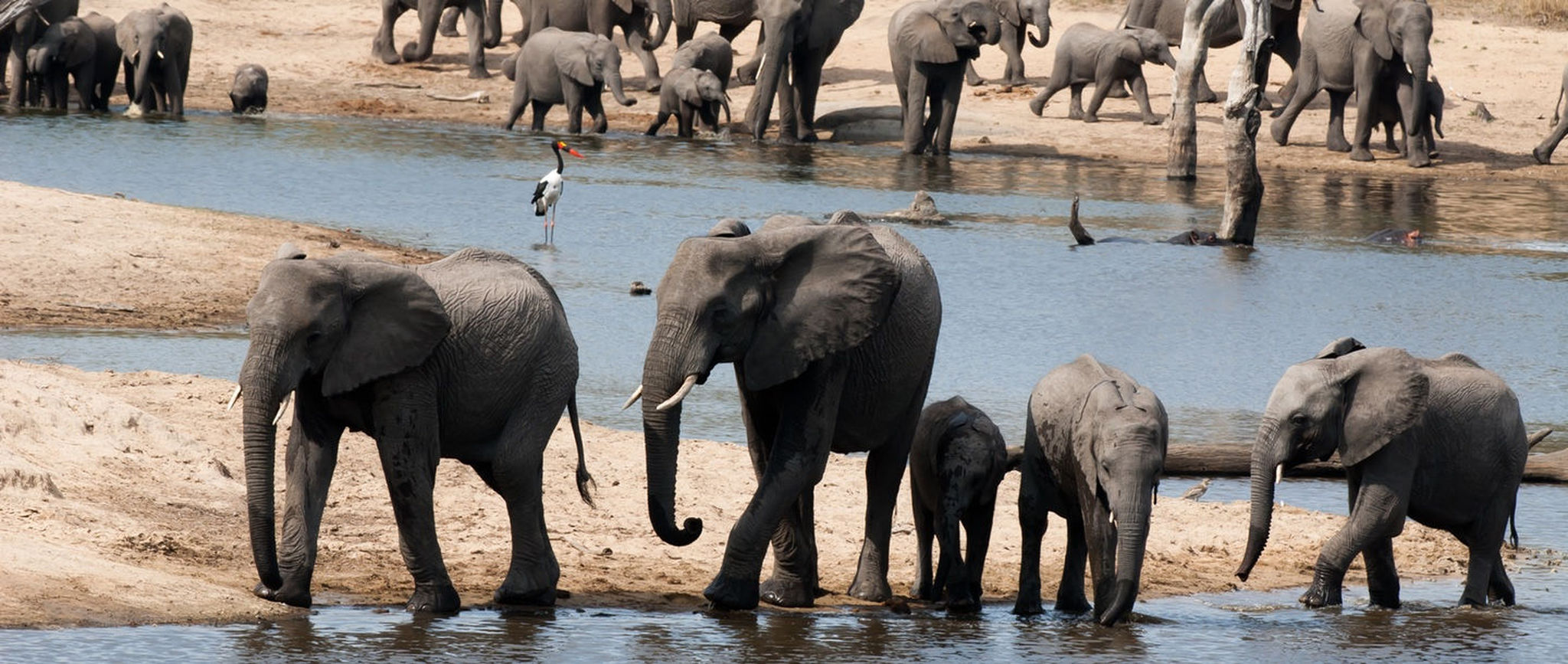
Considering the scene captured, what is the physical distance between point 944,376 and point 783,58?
1803 centimetres

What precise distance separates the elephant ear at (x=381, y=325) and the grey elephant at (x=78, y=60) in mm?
26430

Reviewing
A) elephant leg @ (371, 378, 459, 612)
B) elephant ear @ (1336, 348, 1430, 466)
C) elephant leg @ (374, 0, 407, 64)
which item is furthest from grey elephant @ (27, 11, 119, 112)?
elephant ear @ (1336, 348, 1430, 466)

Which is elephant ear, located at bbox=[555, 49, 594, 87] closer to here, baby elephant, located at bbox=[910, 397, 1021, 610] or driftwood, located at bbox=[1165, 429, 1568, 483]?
driftwood, located at bbox=[1165, 429, 1568, 483]

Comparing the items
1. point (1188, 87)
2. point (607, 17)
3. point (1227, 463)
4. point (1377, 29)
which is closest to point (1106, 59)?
point (1377, 29)

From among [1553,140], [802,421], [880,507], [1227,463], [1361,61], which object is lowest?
[1227,463]

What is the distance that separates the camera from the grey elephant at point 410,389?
735 cm

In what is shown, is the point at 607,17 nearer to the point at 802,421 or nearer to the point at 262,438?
the point at 802,421

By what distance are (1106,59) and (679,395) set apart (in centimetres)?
2499

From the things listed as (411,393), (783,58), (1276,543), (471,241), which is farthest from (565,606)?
(783,58)

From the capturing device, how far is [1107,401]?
8219 millimetres

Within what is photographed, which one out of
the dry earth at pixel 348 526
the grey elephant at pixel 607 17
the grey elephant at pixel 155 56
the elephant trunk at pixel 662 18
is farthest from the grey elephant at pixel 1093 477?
the elephant trunk at pixel 662 18

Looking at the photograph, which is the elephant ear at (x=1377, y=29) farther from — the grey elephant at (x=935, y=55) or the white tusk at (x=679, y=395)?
the white tusk at (x=679, y=395)

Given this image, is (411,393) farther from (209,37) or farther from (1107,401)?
(209,37)

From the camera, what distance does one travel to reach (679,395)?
782cm
